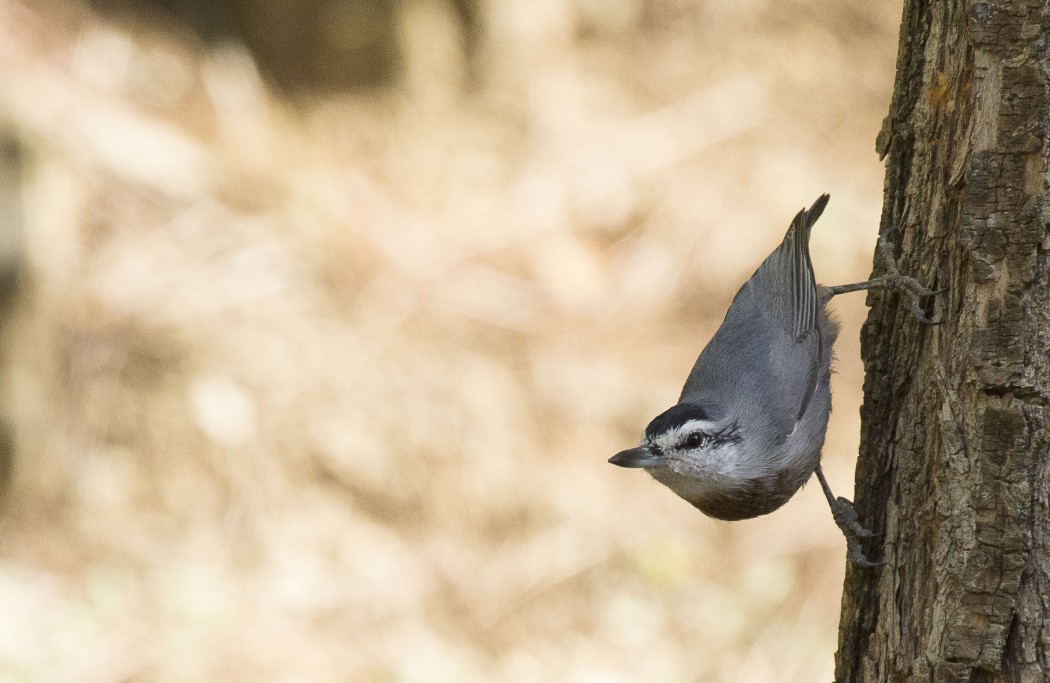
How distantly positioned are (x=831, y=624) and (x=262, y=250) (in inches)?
147

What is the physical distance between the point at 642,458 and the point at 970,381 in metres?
1.11

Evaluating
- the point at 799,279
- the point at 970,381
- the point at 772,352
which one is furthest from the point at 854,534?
the point at 799,279

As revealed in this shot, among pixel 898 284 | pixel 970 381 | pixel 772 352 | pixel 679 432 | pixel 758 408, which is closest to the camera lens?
pixel 970 381

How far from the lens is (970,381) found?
2.26m

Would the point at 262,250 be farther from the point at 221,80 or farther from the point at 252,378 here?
the point at 221,80

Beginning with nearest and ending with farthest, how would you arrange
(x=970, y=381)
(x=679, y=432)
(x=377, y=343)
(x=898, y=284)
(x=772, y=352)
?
(x=970, y=381) → (x=898, y=284) → (x=679, y=432) → (x=772, y=352) → (x=377, y=343)

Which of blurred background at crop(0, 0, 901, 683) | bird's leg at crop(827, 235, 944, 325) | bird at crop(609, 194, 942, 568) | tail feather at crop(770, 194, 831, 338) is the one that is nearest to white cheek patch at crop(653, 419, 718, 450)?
bird at crop(609, 194, 942, 568)

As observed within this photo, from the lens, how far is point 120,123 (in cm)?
591

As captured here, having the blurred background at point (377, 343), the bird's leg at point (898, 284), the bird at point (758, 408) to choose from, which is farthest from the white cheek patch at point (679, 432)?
the blurred background at point (377, 343)

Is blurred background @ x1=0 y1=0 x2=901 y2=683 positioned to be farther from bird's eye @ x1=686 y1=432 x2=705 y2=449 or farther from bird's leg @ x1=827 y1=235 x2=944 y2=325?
bird's leg @ x1=827 y1=235 x2=944 y2=325

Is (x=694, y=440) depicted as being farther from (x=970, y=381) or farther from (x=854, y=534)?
(x=970, y=381)

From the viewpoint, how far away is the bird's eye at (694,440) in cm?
313

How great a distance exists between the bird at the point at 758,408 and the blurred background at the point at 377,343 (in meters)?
2.28

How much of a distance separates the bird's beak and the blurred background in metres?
2.47
